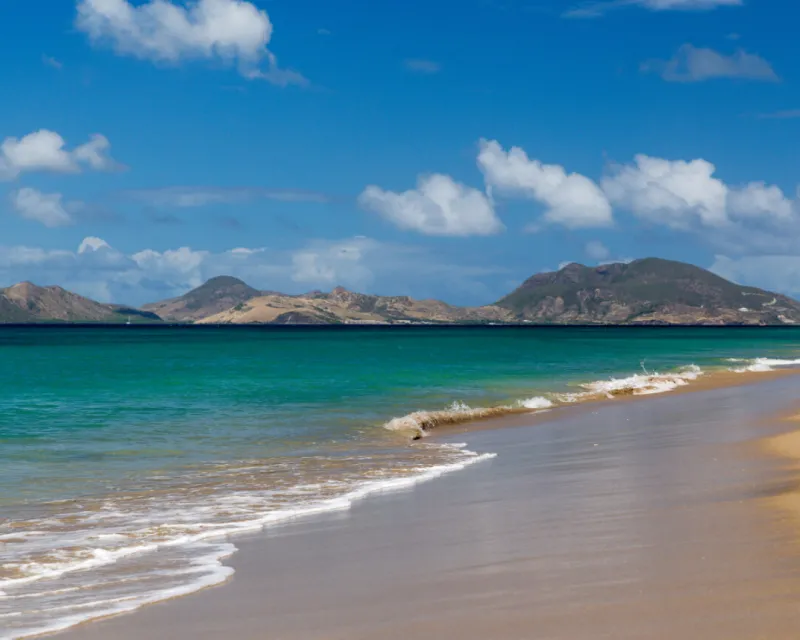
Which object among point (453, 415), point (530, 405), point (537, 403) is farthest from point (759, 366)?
point (453, 415)

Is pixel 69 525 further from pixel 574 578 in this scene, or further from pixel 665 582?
pixel 665 582

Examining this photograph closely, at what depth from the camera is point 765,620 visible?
6629mm

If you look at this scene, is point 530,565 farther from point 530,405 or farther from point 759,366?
point 759,366

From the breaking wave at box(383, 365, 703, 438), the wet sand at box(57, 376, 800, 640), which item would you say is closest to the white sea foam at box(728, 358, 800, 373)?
the breaking wave at box(383, 365, 703, 438)

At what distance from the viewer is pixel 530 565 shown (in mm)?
8844

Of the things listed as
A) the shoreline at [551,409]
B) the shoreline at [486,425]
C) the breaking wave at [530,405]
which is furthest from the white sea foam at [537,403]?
the shoreline at [486,425]

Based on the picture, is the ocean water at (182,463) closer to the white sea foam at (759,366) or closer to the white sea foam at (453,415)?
the white sea foam at (453,415)

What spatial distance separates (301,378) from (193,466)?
3215 cm

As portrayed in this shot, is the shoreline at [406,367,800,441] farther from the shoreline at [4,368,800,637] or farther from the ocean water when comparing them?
the ocean water

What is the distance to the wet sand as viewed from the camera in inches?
276

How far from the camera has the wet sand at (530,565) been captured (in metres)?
7.02

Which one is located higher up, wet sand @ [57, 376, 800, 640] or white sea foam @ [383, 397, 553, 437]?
wet sand @ [57, 376, 800, 640]

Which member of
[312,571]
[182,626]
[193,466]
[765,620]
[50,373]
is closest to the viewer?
[765,620]

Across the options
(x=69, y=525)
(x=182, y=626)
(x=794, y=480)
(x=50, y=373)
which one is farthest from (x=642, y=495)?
(x=50, y=373)
